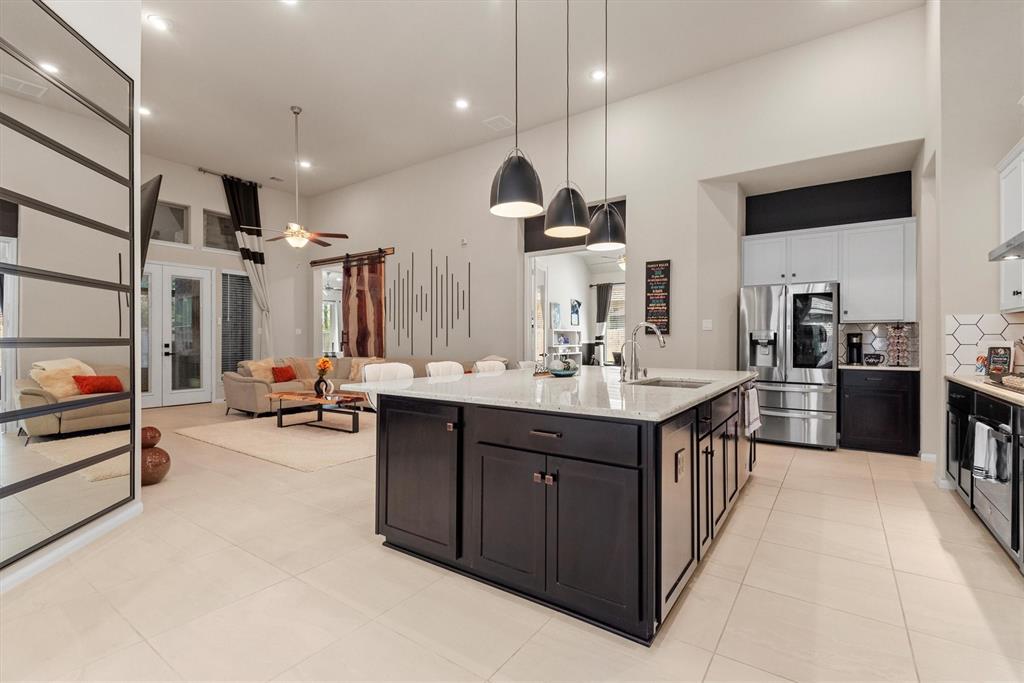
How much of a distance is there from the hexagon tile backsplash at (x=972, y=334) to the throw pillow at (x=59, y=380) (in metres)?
5.60

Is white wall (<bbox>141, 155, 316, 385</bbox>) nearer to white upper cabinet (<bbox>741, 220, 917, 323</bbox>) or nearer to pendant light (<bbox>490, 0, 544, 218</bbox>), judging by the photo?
pendant light (<bbox>490, 0, 544, 218</bbox>)

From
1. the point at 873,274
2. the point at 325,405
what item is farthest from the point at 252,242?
the point at 873,274

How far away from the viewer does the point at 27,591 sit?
2.11 metres

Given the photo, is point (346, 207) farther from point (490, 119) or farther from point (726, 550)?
point (726, 550)

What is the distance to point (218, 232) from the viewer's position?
8.34 metres

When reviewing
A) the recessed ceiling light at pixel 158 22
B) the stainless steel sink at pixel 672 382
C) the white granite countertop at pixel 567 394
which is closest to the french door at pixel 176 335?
the recessed ceiling light at pixel 158 22

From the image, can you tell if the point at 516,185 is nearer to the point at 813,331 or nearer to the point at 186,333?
the point at 813,331

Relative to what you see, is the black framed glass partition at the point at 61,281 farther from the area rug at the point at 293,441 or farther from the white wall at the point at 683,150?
the white wall at the point at 683,150

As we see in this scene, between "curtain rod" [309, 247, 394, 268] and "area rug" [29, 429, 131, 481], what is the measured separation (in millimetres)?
5606

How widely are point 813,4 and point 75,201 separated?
557cm

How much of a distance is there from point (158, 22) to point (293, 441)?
409cm

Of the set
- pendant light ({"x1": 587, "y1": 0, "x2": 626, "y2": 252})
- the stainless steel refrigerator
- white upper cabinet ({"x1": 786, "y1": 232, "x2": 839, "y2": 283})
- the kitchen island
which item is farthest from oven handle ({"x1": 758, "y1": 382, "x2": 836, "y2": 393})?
the kitchen island

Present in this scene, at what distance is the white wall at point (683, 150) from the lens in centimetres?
430

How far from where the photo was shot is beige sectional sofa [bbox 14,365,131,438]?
229cm
